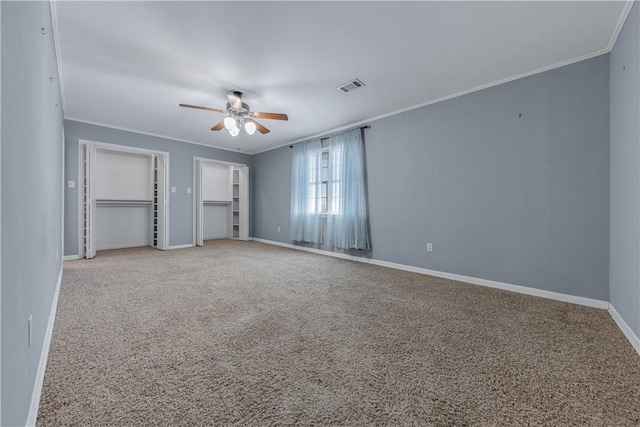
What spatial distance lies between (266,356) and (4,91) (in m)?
1.68

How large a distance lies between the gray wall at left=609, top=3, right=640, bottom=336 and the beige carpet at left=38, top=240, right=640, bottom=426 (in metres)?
0.31

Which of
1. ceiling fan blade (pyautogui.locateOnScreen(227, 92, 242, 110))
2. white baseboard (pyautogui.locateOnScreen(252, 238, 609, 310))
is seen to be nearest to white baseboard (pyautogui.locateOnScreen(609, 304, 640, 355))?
white baseboard (pyautogui.locateOnScreen(252, 238, 609, 310))

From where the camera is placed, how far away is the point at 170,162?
5852mm

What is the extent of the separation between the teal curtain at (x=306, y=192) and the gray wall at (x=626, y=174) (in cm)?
399

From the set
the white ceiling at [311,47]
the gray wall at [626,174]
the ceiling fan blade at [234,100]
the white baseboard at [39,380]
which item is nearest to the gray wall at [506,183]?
the gray wall at [626,174]

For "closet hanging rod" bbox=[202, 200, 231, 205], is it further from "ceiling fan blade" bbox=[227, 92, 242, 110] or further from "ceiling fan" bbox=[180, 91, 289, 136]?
"ceiling fan blade" bbox=[227, 92, 242, 110]

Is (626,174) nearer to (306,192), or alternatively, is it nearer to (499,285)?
(499,285)

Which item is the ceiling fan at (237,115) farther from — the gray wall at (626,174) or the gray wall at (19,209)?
the gray wall at (626,174)

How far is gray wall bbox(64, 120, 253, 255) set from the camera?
15.1ft

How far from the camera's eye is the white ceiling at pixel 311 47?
2.09 m

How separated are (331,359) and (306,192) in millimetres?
4179

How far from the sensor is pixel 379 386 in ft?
4.65

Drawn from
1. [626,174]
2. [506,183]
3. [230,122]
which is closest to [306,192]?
[230,122]

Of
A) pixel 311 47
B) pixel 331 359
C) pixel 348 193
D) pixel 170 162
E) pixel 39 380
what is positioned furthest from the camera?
pixel 170 162
